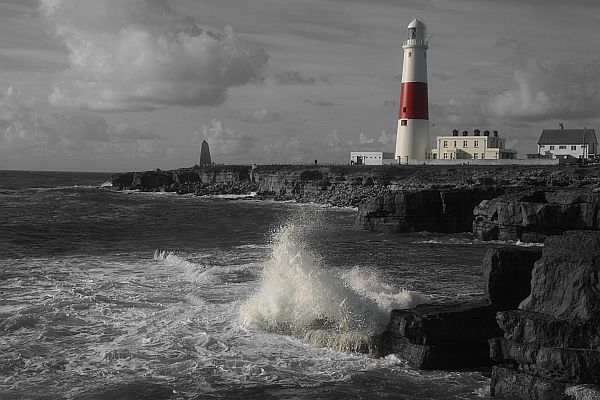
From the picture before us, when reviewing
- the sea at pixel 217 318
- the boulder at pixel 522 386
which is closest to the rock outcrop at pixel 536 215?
the sea at pixel 217 318

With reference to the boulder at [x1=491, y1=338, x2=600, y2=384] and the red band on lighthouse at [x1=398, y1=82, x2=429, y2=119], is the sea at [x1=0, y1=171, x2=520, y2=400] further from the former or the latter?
the red band on lighthouse at [x1=398, y1=82, x2=429, y2=119]

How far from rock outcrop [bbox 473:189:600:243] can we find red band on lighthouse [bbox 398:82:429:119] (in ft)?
93.5

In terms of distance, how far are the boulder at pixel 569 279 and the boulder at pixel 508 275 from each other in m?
1.21

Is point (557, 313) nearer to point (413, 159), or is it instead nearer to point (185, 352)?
point (185, 352)

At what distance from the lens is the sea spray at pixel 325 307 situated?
13211 mm

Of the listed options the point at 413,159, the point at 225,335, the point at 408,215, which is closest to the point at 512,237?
the point at 408,215

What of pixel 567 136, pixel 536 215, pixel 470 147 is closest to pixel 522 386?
pixel 536 215

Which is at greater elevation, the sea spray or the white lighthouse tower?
the white lighthouse tower

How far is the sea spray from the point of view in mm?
13211

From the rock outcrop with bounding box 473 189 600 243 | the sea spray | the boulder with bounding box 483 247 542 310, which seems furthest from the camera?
the rock outcrop with bounding box 473 189 600 243

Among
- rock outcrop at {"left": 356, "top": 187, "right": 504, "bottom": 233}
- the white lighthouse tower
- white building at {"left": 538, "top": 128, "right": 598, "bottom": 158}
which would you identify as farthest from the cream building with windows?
rock outcrop at {"left": 356, "top": 187, "right": 504, "bottom": 233}

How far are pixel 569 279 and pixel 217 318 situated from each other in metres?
8.19

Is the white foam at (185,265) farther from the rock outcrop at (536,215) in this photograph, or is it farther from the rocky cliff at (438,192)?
the rock outcrop at (536,215)

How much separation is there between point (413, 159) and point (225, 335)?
54.8 m
